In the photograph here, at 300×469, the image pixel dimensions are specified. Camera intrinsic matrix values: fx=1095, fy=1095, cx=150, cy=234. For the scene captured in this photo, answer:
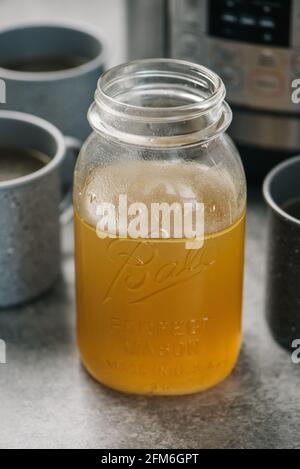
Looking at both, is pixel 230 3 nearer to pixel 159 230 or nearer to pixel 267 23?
pixel 267 23

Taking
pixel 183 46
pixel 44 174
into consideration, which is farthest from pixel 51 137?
pixel 183 46

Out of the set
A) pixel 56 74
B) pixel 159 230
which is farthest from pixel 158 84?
pixel 56 74

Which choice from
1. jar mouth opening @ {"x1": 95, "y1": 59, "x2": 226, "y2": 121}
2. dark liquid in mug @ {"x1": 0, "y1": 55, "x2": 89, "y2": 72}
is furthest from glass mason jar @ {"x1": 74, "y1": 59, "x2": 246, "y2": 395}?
dark liquid in mug @ {"x1": 0, "y1": 55, "x2": 89, "y2": 72}

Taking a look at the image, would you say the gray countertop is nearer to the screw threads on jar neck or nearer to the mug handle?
the mug handle

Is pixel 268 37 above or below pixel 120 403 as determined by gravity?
above

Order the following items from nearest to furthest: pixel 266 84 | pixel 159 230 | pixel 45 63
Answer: pixel 159 230
pixel 266 84
pixel 45 63

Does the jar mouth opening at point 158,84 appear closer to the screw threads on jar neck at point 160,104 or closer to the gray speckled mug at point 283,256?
the screw threads on jar neck at point 160,104
